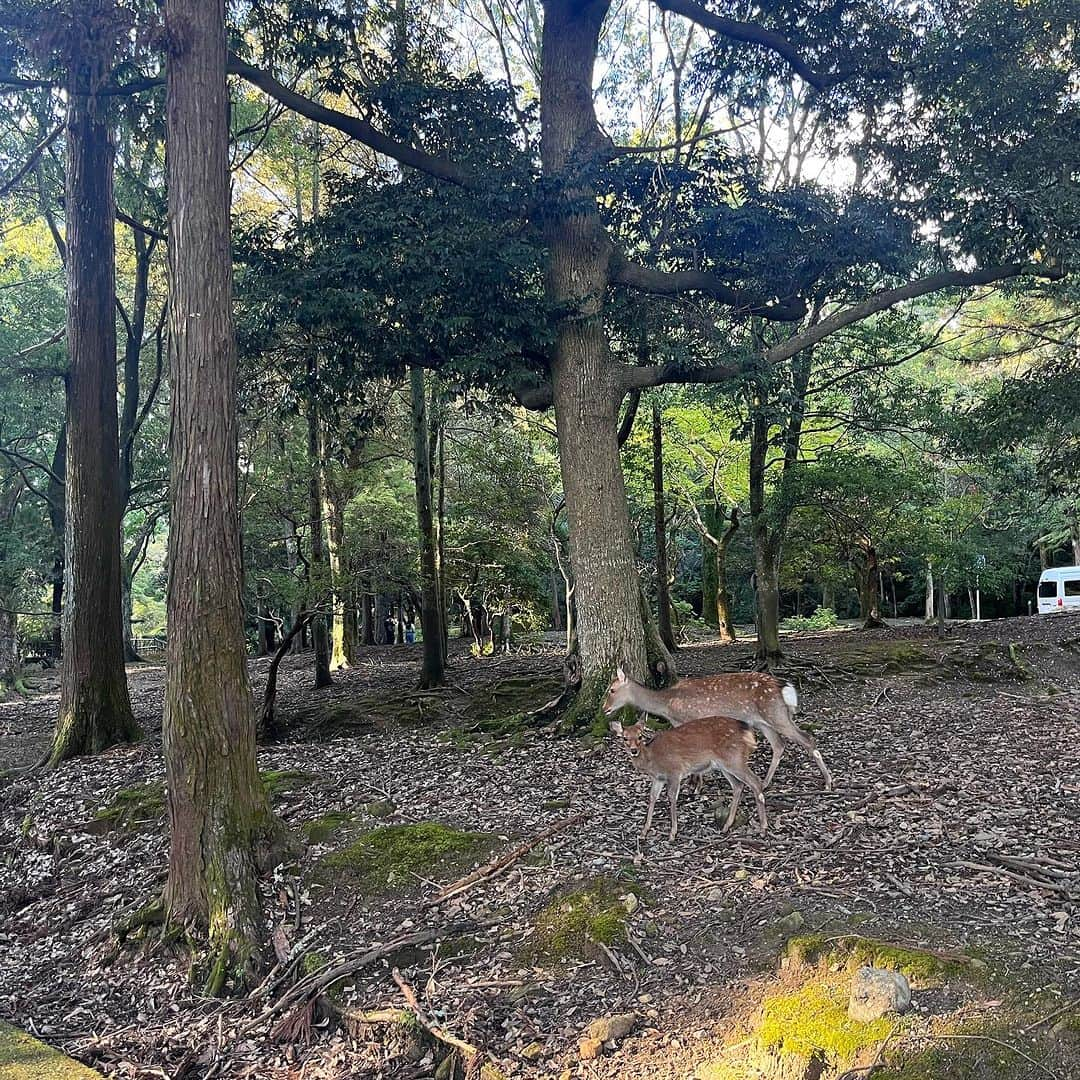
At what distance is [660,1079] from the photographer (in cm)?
294

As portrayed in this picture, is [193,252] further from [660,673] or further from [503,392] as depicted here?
[660,673]

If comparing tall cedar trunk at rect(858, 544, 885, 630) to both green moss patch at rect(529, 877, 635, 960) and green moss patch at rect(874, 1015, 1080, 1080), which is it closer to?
green moss patch at rect(529, 877, 635, 960)

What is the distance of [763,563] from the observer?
1229 centimetres

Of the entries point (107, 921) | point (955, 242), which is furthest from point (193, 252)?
point (955, 242)

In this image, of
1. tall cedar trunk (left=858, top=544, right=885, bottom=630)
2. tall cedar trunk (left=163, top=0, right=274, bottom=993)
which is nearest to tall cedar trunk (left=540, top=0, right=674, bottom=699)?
tall cedar trunk (left=163, top=0, right=274, bottom=993)

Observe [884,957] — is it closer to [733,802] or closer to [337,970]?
[733,802]

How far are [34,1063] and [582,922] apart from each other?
2478 mm

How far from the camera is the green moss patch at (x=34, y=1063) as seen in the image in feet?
10.9

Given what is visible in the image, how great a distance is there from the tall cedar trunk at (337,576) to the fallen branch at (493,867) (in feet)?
17.0

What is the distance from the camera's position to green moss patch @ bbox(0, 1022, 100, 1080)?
3316 millimetres

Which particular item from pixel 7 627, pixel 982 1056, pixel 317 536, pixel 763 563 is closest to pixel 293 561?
pixel 7 627

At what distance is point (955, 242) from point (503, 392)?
15.8 ft

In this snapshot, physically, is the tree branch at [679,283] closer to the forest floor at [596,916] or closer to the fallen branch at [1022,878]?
the forest floor at [596,916]

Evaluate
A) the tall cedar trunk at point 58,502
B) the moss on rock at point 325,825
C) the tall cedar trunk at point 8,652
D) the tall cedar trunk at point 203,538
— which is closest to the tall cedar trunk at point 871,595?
the moss on rock at point 325,825
